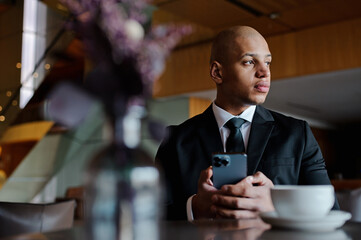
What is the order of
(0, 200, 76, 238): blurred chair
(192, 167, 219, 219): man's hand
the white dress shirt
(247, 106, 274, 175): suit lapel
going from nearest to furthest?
1. (192, 167, 219, 219): man's hand
2. (0, 200, 76, 238): blurred chair
3. (247, 106, 274, 175): suit lapel
4. the white dress shirt

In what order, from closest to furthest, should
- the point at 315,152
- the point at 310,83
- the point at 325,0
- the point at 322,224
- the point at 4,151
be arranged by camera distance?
the point at 322,224 < the point at 315,152 < the point at 325,0 < the point at 4,151 < the point at 310,83

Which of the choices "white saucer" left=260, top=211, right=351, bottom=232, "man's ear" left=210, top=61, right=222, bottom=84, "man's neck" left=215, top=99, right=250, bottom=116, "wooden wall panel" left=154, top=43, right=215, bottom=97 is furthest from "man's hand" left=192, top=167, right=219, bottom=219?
"wooden wall panel" left=154, top=43, right=215, bottom=97

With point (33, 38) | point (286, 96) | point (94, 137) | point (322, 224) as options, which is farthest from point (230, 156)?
point (94, 137)

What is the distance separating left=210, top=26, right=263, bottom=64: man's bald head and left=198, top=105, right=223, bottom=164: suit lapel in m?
0.31

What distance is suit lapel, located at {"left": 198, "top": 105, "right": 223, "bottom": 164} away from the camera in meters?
1.72

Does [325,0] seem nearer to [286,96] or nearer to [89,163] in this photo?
[286,96]

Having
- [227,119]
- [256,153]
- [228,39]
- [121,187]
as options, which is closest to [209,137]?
[227,119]

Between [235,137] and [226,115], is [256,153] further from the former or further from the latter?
[226,115]

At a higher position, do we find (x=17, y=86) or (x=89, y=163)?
(x=17, y=86)

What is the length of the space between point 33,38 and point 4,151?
1887 mm

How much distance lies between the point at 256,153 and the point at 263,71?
13.3 inches

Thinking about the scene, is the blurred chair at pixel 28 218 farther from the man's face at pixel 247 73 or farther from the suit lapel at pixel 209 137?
the man's face at pixel 247 73

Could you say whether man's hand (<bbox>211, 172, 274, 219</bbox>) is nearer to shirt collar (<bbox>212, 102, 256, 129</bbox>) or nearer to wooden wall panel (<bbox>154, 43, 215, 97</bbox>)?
shirt collar (<bbox>212, 102, 256, 129</bbox>)

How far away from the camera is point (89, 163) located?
2.33 ft
